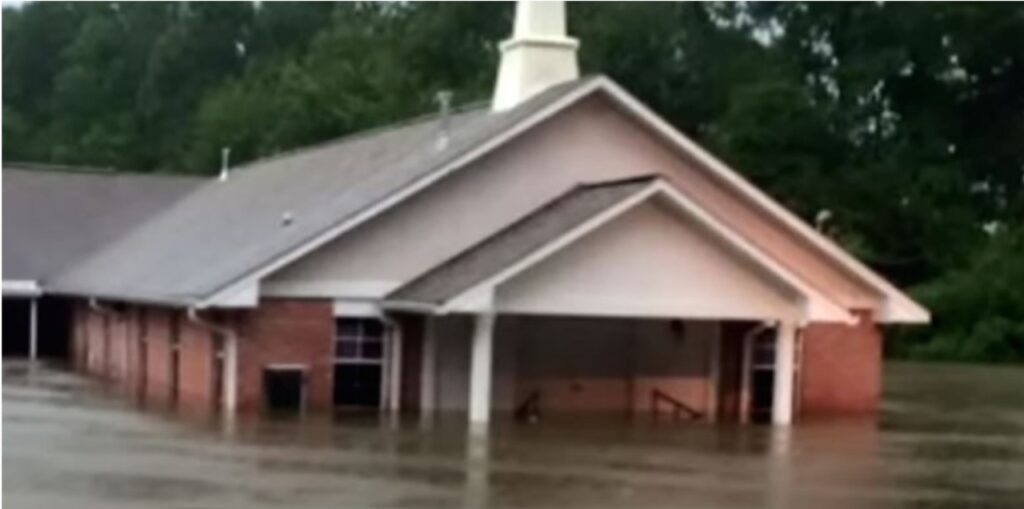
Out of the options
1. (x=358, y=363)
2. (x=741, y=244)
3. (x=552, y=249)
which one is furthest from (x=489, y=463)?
(x=358, y=363)

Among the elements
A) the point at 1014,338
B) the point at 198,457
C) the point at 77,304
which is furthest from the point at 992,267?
the point at 198,457

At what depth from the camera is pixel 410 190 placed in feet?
88.5

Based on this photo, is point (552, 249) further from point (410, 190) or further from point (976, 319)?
point (976, 319)

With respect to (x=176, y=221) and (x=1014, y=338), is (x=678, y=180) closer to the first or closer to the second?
(x=176, y=221)

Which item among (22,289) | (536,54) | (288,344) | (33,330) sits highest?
(536,54)

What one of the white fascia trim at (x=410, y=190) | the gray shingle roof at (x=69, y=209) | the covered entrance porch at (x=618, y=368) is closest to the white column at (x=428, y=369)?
the covered entrance porch at (x=618, y=368)

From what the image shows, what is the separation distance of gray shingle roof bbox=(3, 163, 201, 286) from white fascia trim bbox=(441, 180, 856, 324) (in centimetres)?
1991

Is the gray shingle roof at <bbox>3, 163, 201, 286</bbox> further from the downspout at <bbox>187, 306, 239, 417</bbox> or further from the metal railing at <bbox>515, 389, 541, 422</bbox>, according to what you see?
the metal railing at <bbox>515, 389, 541, 422</bbox>

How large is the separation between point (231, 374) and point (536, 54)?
791 centimetres

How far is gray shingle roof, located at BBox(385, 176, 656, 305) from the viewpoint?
25.5m

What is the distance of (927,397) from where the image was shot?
3500cm

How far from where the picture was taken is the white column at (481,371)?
82.6ft

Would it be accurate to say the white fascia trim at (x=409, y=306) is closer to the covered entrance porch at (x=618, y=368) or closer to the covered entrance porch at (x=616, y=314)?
the covered entrance porch at (x=616, y=314)

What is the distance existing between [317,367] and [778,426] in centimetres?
604
